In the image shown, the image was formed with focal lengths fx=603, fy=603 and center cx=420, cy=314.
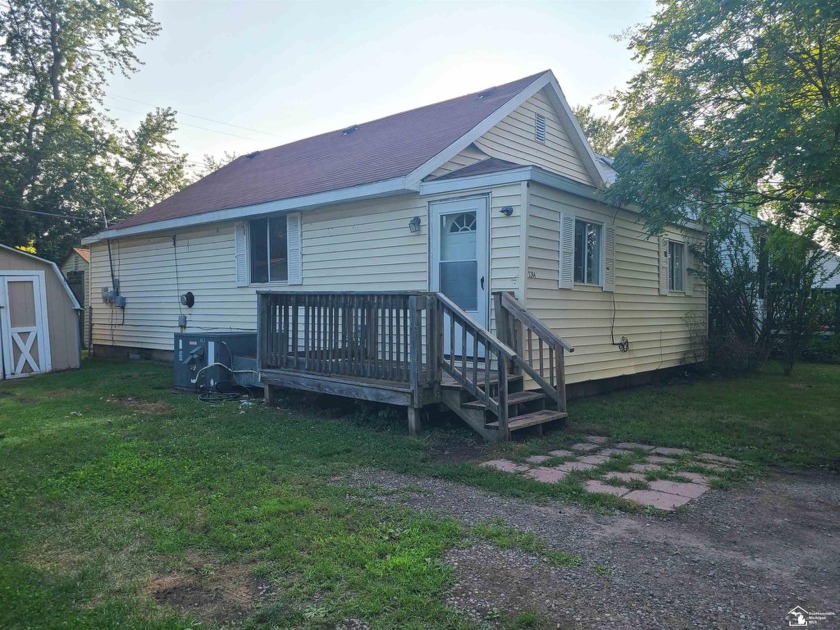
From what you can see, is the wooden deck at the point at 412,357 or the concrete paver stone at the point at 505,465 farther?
the wooden deck at the point at 412,357

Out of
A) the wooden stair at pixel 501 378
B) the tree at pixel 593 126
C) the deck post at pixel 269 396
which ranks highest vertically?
the tree at pixel 593 126

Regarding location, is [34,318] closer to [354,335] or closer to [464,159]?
[354,335]

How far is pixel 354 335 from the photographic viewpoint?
657 centimetres

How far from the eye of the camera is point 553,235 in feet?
24.6

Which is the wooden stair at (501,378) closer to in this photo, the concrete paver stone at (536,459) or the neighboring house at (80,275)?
the concrete paver stone at (536,459)

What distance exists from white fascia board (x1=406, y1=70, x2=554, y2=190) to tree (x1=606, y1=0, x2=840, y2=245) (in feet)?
6.97

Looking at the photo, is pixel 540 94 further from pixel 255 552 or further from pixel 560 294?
pixel 255 552

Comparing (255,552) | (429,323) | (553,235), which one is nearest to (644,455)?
(429,323)

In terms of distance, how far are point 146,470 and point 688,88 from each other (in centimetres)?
678

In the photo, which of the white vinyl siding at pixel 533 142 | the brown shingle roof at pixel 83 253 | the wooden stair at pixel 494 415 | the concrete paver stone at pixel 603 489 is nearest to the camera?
the concrete paver stone at pixel 603 489

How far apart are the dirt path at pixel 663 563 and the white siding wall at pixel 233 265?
11.8 feet

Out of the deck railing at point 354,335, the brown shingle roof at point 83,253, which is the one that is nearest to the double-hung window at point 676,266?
the deck railing at point 354,335

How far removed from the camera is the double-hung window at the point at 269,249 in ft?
33.0

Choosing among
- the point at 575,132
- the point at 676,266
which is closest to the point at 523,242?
the point at 575,132
